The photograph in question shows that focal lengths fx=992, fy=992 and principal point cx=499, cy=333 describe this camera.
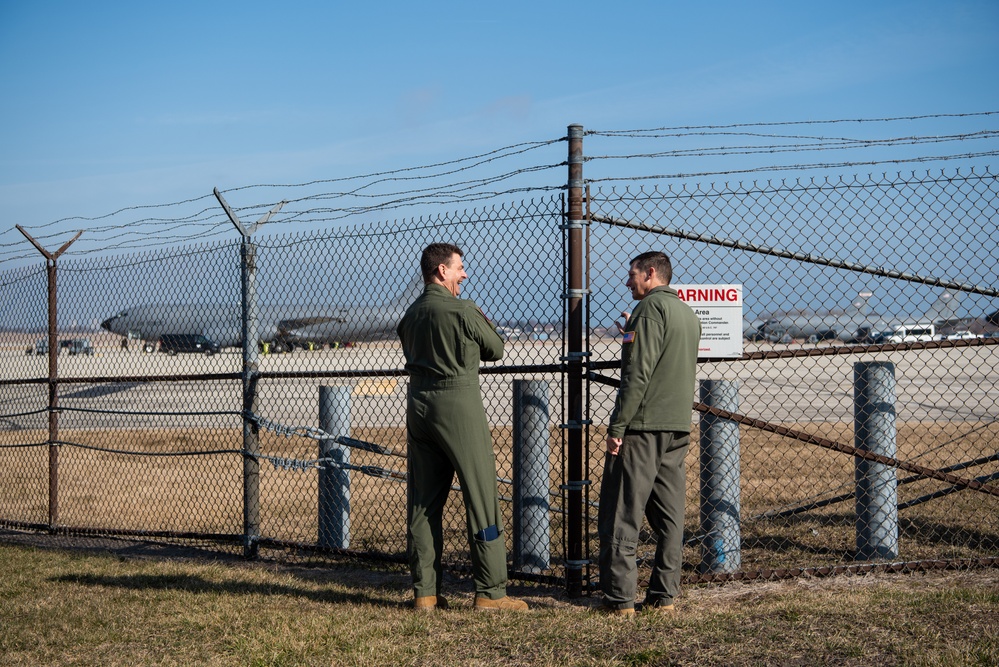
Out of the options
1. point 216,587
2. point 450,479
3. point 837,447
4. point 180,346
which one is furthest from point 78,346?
point 837,447

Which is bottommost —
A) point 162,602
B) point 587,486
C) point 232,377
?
point 162,602

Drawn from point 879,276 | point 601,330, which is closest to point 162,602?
point 601,330

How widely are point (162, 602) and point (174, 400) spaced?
19.5 metres

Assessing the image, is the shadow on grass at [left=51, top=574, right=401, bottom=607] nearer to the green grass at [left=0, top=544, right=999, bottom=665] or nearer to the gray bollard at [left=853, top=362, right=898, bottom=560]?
the green grass at [left=0, top=544, right=999, bottom=665]

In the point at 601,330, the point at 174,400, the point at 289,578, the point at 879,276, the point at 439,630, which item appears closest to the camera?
the point at 439,630

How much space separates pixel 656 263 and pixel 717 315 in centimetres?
72

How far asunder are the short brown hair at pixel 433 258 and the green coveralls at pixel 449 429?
79 mm

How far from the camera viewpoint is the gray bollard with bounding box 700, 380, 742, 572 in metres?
6.05

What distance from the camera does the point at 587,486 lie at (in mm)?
→ 5668

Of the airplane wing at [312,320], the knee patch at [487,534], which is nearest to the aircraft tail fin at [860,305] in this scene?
the knee patch at [487,534]

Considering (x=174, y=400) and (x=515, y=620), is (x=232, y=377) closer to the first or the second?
(x=515, y=620)

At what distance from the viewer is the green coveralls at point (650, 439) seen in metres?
4.96

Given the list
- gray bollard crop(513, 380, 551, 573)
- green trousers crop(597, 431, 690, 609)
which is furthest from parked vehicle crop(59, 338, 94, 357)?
green trousers crop(597, 431, 690, 609)

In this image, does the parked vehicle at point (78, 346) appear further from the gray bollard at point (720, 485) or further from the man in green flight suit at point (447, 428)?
the gray bollard at point (720, 485)
